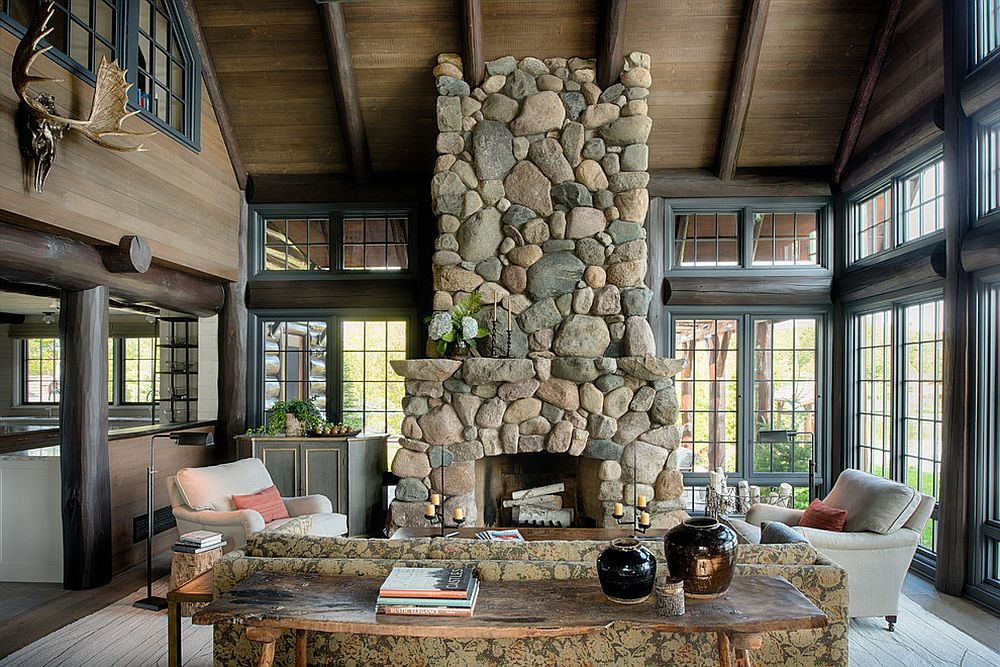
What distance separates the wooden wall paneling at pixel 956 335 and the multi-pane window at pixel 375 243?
489 cm

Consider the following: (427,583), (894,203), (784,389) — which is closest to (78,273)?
(427,583)

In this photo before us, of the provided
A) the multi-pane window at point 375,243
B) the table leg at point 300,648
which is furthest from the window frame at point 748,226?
the table leg at point 300,648

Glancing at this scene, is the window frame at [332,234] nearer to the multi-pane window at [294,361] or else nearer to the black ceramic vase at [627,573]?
the multi-pane window at [294,361]

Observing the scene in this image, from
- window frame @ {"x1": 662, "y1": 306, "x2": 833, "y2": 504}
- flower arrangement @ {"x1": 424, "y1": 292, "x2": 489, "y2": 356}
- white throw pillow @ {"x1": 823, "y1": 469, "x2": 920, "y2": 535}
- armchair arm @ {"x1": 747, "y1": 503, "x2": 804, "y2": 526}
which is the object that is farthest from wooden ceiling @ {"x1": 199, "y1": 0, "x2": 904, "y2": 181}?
armchair arm @ {"x1": 747, "y1": 503, "x2": 804, "y2": 526}

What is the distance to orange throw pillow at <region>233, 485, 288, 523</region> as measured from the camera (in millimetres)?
5027

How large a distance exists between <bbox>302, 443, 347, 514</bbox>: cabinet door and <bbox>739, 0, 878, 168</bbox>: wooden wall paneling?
4.92m

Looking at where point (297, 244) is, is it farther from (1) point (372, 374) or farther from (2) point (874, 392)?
(2) point (874, 392)

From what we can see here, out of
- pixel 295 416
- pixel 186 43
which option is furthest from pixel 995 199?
pixel 186 43

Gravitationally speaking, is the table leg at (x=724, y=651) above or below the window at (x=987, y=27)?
below

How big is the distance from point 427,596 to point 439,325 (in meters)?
3.70

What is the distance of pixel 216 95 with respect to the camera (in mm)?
6742

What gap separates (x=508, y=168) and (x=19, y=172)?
11.9 ft

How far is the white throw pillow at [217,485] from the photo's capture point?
4.95 meters

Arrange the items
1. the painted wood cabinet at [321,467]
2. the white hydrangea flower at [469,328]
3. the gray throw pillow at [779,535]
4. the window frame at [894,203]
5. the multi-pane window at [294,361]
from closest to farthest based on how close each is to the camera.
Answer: the gray throw pillow at [779,535] < the window frame at [894,203] < the white hydrangea flower at [469,328] < the painted wood cabinet at [321,467] < the multi-pane window at [294,361]
